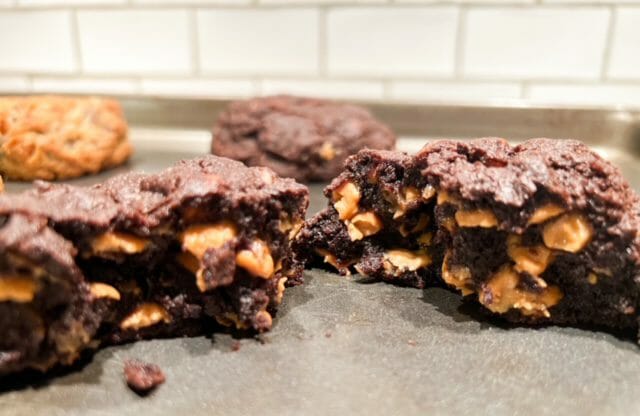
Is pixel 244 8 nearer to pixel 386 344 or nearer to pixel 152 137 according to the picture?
pixel 152 137

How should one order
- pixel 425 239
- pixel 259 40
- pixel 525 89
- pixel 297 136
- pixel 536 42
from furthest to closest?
pixel 259 40 → pixel 525 89 → pixel 536 42 → pixel 297 136 → pixel 425 239

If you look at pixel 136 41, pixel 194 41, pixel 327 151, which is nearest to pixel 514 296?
pixel 327 151

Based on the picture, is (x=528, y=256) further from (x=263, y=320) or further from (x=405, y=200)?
(x=263, y=320)

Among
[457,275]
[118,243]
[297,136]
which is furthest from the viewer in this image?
[297,136]

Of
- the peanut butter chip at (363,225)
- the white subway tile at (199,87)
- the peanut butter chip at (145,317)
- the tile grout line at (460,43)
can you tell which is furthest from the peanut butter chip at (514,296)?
the white subway tile at (199,87)

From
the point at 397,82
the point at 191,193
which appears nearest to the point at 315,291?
the point at 191,193

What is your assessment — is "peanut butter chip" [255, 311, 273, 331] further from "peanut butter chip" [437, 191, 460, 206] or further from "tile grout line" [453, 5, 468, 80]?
"tile grout line" [453, 5, 468, 80]
